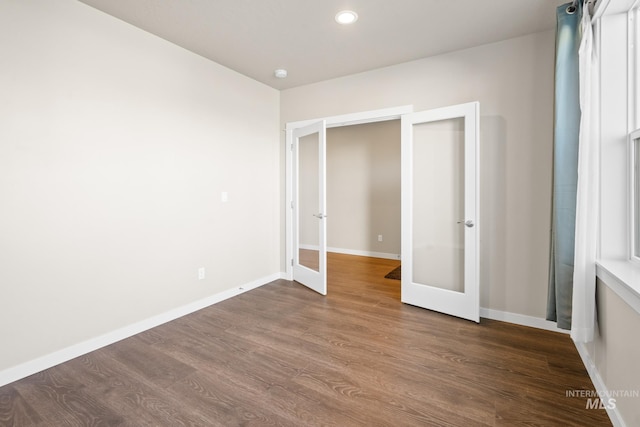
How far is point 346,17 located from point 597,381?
9.91 feet

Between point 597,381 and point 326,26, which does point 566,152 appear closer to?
point 597,381

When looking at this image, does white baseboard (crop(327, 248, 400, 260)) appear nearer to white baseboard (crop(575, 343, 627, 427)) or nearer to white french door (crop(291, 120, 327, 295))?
white french door (crop(291, 120, 327, 295))

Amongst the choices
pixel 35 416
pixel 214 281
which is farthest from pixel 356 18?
pixel 35 416

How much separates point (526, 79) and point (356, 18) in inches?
64.0

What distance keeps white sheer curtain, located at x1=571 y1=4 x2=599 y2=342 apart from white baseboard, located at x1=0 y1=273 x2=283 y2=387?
315cm

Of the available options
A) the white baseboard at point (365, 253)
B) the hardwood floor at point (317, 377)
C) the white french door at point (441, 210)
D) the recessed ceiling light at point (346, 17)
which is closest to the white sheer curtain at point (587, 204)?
the hardwood floor at point (317, 377)

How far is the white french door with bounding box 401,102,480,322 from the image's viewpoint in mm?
2865

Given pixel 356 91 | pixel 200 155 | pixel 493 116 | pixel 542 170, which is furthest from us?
pixel 356 91

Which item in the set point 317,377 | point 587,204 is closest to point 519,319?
point 587,204

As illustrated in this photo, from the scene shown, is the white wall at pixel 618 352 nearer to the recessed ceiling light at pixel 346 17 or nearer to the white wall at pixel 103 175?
the recessed ceiling light at pixel 346 17

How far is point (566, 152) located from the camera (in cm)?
221

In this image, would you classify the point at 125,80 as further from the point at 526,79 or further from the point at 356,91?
the point at 526,79

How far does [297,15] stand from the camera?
96.2 inches

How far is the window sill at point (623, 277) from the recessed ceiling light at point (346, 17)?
2.40 metres
